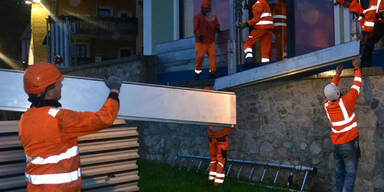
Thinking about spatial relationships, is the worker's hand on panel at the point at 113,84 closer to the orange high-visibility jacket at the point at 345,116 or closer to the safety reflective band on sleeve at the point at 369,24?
the orange high-visibility jacket at the point at 345,116

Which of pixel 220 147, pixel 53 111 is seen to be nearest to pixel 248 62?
pixel 220 147

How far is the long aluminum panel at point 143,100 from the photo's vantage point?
10.7 feet

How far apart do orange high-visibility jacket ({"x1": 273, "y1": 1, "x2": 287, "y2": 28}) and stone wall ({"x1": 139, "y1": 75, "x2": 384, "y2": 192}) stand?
7.11 ft

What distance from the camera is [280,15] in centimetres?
896

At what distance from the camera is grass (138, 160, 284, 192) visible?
678 cm

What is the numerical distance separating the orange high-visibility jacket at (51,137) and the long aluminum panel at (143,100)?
42 cm

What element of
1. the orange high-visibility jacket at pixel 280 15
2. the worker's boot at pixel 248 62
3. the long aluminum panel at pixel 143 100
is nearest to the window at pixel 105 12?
the orange high-visibility jacket at pixel 280 15

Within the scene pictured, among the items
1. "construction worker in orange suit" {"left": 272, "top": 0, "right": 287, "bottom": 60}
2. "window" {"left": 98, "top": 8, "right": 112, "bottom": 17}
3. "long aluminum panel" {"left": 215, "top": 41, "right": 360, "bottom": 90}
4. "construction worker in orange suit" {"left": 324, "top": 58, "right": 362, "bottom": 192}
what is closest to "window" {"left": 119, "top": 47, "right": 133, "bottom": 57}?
"window" {"left": 98, "top": 8, "right": 112, "bottom": 17}

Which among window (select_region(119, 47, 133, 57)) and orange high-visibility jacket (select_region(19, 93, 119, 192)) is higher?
window (select_region(119, 47, 133, 57))

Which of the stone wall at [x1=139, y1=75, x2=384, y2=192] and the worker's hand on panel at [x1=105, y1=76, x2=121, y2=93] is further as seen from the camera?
the stone wall at [x1=139, y1=75, x2=384, y2=192]

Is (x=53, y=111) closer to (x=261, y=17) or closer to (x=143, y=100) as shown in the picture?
(x=143, y=100)

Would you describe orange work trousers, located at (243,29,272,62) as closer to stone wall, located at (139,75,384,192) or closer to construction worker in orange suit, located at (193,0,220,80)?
stone wall, located at (139,75,384,192)

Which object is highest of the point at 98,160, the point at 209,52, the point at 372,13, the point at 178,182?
the point at 372,13

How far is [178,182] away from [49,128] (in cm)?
488
